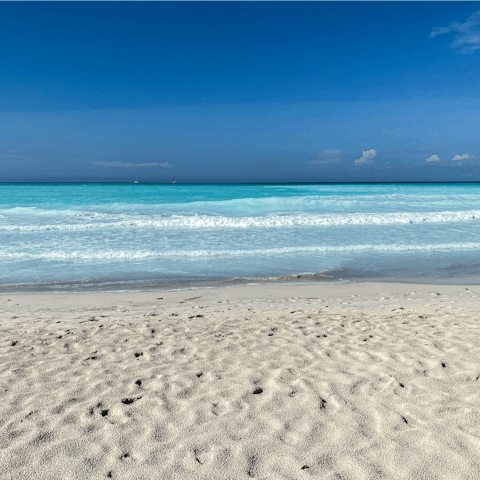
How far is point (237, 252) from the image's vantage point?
37.9 ft

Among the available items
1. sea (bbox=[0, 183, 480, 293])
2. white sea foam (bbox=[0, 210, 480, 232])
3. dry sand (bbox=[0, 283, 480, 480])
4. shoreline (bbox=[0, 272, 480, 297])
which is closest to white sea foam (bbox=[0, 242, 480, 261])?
sea (bbox=[0, 183, 480, 293])

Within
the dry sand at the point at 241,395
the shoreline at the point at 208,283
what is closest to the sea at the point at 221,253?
the shoreline at the point at 208,283

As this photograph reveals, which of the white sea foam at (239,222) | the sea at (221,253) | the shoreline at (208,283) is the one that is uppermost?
the white sea foam at (239,222)

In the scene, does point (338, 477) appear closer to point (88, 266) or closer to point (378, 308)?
point (378, 308)

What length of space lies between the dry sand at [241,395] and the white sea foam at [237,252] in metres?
4.74

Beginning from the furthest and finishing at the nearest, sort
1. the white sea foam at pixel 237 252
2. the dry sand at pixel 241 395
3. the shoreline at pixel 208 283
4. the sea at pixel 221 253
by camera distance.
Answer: the white sea foam at pixel 237 252 → the sea at pixel 221 253 → the shoreline at pixel 208 283 → the dry sand at pixel 241 395

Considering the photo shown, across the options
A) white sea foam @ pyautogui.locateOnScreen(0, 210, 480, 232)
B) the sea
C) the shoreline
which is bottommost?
the shoreline

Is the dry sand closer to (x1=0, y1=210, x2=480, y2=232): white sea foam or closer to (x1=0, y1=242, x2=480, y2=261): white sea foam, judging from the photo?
(x1=0, y1=242, x2=480, y2=261): white sea foam

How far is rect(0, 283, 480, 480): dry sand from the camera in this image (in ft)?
8.71

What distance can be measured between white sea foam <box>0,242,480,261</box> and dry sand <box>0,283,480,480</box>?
4.74m

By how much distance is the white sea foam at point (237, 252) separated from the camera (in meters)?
10.7

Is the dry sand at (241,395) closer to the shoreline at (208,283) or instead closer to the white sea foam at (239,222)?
the shoreline at (208,283)

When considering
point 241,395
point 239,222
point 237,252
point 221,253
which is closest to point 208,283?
point 221,253

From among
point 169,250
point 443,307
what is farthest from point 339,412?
point 169,250
